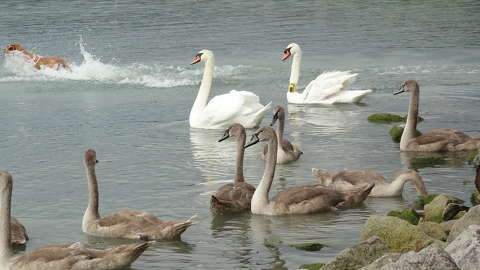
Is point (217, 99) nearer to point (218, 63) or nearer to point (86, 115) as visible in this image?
point (86, 115)

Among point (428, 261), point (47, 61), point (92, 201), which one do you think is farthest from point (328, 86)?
point (428, 261)

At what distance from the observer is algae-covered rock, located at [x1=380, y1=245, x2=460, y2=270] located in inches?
287

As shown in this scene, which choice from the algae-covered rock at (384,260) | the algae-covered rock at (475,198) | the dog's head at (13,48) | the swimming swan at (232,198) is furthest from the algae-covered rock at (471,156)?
the dog's head at (13,48)

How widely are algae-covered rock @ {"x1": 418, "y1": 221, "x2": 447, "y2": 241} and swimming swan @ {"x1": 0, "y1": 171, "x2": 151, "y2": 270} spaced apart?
267cm

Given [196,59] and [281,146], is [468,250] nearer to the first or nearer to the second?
[281,146]

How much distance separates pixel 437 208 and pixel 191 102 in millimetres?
10266

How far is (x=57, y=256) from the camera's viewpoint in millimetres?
9805

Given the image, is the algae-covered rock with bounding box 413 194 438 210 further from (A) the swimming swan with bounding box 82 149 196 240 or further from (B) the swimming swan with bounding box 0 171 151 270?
(B) the swimming swan with bounding box 0 171 151 270

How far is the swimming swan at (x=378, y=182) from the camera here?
12.5 metres

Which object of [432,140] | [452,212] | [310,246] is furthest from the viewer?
[432,140]

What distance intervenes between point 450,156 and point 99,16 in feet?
78.2

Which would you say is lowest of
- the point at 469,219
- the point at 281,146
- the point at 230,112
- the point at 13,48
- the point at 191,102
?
the point at 469,219

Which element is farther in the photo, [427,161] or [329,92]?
[329,92]

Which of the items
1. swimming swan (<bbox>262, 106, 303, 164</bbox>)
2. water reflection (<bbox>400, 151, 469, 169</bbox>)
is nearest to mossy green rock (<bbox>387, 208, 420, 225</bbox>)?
water reflection (<bbox>400, 151, 469, 169</bbox>)
